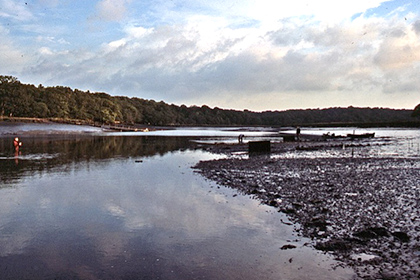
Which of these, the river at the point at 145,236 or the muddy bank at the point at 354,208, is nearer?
the river at the point at 145,236

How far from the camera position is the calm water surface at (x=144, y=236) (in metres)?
6.45

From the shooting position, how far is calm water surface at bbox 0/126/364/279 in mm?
6445

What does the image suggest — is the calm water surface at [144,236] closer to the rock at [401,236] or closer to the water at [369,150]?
the rock at [401,236]

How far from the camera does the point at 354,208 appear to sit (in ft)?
35.3

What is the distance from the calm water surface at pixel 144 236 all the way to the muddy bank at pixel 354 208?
0.67 m

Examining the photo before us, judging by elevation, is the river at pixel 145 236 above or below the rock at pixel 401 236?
below

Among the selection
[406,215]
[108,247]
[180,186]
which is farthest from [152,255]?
[180,186]

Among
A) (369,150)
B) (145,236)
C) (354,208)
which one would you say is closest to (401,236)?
(354,208)

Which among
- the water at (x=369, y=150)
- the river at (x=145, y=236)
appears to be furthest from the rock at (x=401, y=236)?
the water at (x=369, y=150)

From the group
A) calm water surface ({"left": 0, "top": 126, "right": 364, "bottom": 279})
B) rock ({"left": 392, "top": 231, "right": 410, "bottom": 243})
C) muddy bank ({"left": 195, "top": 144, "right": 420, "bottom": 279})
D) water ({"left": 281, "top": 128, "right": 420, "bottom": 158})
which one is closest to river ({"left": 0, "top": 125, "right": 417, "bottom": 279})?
calm water surface ({"left": 0, "top": 126, "right": 364, "bottom": 279})

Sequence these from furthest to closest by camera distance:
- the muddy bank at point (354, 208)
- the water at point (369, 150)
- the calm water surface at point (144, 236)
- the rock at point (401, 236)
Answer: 1. the water at point (369, 150)
2. the rock at point (401, 236)
3. the muddy bank at point (354, 208)
4. the calm water surface at point (144, 236)

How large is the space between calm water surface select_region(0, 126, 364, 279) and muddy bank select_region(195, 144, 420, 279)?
67 cm

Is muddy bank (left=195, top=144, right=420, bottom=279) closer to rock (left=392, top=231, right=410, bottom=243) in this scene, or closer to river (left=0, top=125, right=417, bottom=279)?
rock (left=392, top=231, right=410, bottom=243)

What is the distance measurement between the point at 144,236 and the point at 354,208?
21.9 feet
